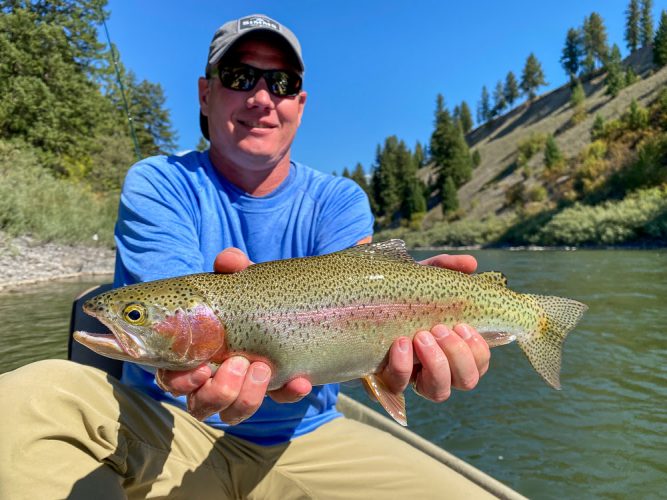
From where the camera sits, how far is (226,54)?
3451 mm

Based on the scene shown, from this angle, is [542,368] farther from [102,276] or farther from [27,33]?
[27,33]

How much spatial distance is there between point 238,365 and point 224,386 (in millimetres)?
121

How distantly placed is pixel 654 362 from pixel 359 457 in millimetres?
7870

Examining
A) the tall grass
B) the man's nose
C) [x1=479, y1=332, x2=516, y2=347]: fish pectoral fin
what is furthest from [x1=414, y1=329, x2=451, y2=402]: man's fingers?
the tall grass

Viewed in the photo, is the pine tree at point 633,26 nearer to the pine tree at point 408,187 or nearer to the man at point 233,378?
the pine tree at point 408,187

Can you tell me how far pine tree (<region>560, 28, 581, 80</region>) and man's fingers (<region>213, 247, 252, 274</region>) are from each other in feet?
428

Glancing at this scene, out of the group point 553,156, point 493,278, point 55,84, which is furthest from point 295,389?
point 553,156

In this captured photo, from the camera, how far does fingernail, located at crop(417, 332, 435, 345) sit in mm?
2559

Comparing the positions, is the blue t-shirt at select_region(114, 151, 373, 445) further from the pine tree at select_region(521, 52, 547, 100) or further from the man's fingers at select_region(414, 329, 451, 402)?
the pine tree at select_region(521, 52, 547, 100)

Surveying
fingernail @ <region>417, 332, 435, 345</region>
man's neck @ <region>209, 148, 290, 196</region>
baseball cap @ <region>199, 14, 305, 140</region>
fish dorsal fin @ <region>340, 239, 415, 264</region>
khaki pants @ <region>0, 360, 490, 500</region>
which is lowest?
khaki pants @ <region>0, 360, 490, 500</region>

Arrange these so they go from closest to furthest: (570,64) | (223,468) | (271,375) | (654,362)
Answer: (271,375), (223,468), (654,362), (570,64)

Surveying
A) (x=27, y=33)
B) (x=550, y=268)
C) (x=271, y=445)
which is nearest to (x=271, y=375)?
(x=271, y=445)

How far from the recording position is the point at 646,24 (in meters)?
107

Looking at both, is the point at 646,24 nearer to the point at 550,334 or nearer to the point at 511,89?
the point at 511,89
